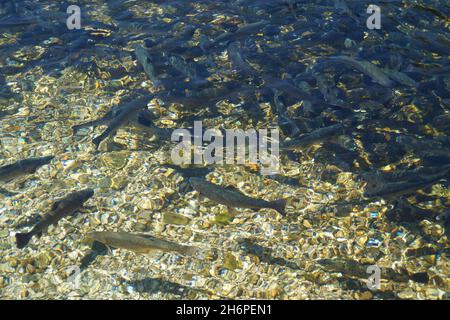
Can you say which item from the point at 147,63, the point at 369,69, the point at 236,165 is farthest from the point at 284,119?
the point at 147,63

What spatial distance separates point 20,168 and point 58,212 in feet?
2.74

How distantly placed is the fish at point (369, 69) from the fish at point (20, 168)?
13.4ft

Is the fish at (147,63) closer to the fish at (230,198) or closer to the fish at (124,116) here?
the fish at (124,116)

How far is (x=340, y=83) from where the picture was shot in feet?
23.2

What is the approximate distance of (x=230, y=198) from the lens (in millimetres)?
5262

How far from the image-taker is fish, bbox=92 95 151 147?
6.30 metres

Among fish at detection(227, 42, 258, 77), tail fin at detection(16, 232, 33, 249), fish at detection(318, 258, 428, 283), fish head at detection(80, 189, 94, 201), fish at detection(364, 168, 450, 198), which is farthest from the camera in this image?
fish at detection(227, 42, 258, 77)

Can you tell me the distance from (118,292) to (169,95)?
2935 mm

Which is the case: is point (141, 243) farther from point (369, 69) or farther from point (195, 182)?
point (369, 69)

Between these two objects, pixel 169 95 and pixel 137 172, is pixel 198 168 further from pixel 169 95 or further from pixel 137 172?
pixel 169 95

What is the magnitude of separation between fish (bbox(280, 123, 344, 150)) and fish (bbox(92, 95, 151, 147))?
1.81 m

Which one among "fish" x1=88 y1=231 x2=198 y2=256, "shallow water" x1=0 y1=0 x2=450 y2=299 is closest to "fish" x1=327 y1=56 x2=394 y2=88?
"shallow water" x1=0 y1=0 x2=450 y2=299

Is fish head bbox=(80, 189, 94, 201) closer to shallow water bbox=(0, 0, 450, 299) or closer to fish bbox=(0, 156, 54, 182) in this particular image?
shallow water bbox=(0, 0, 450, 299)

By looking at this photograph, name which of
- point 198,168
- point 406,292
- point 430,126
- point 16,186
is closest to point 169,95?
point 198,168
